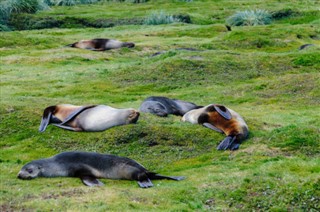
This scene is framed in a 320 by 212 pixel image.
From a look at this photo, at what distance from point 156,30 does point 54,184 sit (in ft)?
78.4

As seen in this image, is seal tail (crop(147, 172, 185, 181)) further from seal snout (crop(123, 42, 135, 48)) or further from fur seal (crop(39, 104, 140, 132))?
seal snout (crop(123, 42, 135, 48))

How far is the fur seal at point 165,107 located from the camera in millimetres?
16062

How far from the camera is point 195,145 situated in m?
13.4

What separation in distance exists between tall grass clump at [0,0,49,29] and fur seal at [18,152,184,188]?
26.1 m

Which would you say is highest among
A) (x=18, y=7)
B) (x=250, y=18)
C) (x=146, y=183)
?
(x=146, y=183)

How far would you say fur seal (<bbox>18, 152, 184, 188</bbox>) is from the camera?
36.9 feet

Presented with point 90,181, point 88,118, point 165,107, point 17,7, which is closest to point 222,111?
point 165,107

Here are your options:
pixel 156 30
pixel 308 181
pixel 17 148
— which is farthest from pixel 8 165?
pixel 156 30

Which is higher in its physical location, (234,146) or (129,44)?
(234,146)

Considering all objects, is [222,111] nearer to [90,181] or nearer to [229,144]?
[229,144]

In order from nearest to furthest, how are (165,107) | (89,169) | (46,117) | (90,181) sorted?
1. (90,181)
2. (89,169)
3. (46,117)
4. (165,107)

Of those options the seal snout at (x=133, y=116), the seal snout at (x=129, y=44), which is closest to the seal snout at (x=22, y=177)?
the seal snout at (x=133, y=116)

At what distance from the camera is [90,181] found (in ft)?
36.0

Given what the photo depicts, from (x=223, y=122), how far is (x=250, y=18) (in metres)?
23.7
